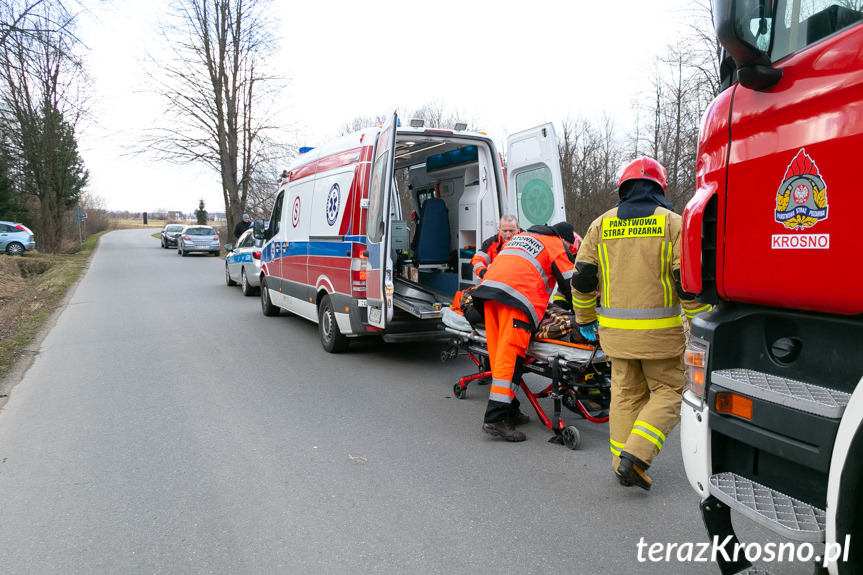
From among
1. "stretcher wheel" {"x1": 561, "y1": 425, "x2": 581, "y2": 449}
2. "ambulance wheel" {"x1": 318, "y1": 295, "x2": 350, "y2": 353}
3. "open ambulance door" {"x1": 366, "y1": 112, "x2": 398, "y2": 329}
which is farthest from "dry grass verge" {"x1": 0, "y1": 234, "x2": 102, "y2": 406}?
"stretcher wheel" {"x1": 561, "y1": 425, "x2": 581, "y2": 449}

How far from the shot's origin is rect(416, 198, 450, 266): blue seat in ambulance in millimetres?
8320

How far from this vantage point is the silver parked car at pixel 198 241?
3020 cm

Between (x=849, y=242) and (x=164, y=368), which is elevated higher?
(x=849, y=242)

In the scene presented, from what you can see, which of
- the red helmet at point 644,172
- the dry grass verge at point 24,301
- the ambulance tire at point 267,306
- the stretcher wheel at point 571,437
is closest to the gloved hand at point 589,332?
the stretcher wheel at point 571,437

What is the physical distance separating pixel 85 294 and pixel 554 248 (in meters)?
13.5

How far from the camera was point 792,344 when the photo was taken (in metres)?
2.16

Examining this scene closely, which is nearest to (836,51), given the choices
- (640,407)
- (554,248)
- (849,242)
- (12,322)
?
(849,242)

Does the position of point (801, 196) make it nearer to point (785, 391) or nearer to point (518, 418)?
point (785, 391)

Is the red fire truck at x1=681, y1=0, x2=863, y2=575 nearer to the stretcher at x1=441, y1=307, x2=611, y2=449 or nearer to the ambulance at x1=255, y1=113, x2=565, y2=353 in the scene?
the stretcher at x1=441, y1=307, x2=611, y2=449

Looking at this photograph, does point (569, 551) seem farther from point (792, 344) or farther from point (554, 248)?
point (554, 248)

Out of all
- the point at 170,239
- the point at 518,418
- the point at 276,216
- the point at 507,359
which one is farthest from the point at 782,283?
the point at 170,239

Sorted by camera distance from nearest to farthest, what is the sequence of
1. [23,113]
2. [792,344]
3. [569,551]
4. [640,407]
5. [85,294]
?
[792,344] < [569,551] < [640,407] < [85,294] < [23,113]

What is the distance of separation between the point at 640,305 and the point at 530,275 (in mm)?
1233

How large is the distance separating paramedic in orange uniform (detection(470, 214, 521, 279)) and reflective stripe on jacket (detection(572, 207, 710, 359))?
238cm
